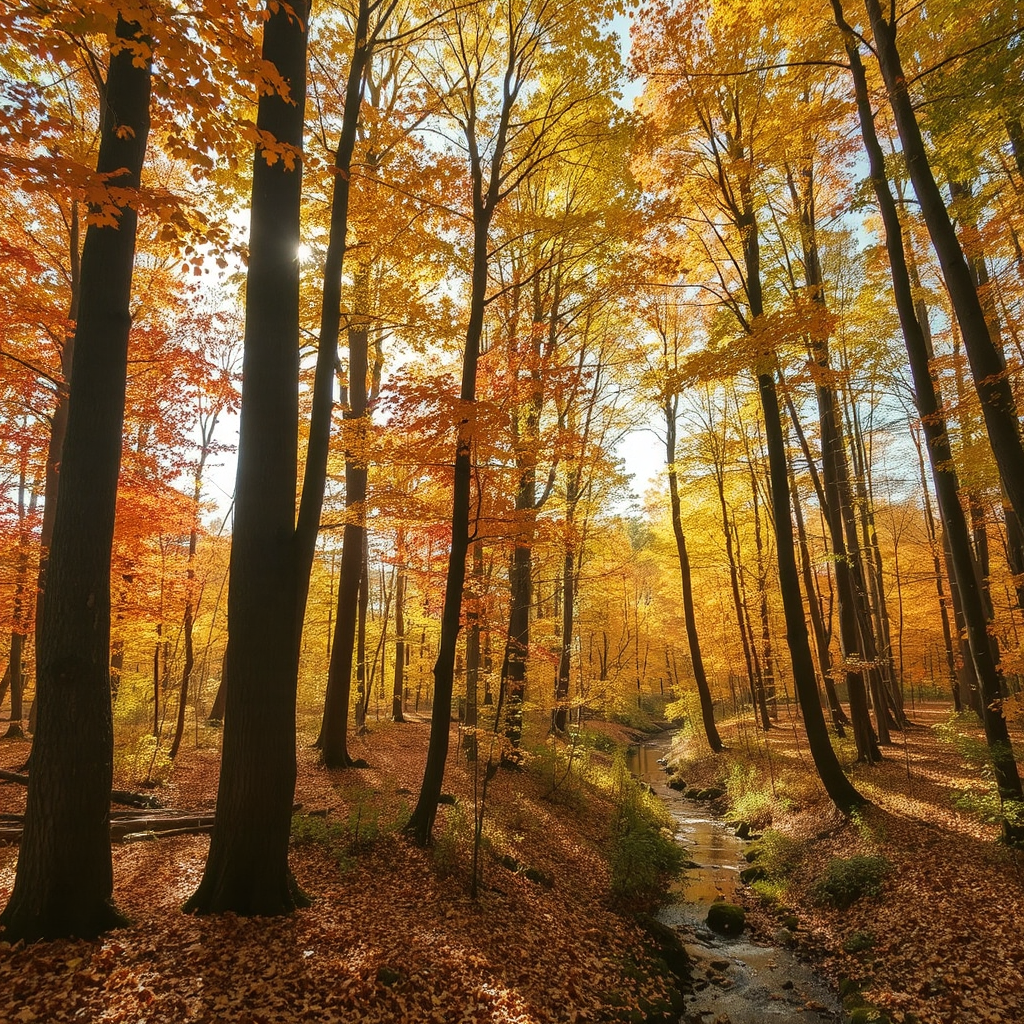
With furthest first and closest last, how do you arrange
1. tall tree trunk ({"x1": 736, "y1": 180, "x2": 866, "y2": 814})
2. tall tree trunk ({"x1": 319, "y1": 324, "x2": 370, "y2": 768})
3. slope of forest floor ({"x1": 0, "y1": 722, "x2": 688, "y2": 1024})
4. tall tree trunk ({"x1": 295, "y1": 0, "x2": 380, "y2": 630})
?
tall tree trunk ({"x1": 319, "y1": 324, "x2": 370, "y2": 768}) < tall tree trunk ({"x1": 736, "y1": 180, "x2": 866, "y2": 814}) < tall tree trunk ({"x1": 295, "y1": 0, "x2": 380, "y2": 630}) < slope of forest floor ({"x1": 0, "y1": 722, "x2": 688, "y2": 1024})

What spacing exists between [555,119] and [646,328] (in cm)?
865

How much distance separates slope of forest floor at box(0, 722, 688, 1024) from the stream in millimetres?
659

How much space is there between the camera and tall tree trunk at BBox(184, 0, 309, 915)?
4754 mm

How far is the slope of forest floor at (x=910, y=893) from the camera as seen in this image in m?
5.09

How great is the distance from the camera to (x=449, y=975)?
4.60 metres

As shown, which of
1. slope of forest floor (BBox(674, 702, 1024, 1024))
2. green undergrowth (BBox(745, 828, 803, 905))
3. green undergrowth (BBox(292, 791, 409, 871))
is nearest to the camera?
slope of forest floor (BBox(674, 702, 1024, 1024))

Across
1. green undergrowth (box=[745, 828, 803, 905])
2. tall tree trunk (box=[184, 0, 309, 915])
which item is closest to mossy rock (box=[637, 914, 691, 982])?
green undergrowth (box=[745, 828, 803, 905])

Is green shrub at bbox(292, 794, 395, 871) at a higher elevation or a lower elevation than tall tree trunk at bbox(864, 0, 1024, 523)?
lower

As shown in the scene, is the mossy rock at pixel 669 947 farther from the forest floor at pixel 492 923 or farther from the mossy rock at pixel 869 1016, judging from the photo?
the mossy rock at pixel 869 1016

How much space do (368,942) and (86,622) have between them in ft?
11.7

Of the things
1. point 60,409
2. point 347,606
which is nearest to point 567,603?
point 347,606

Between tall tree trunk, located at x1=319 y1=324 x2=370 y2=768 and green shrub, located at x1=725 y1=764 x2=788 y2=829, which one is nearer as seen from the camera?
tall tree trunk, located at x1=319 y1=324 x2=370 y2=768

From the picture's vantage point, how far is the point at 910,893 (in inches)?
258

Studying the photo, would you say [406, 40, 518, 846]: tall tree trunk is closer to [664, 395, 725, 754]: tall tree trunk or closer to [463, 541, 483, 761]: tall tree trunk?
[463, 541, 483, 761]: tall tree trunk
